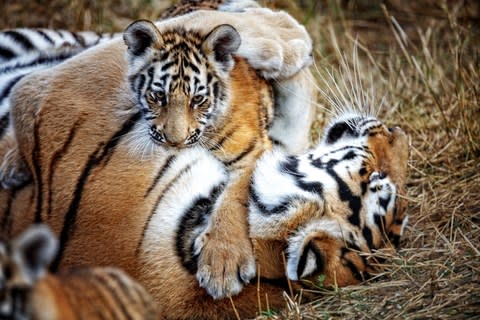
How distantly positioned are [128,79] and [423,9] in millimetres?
3923

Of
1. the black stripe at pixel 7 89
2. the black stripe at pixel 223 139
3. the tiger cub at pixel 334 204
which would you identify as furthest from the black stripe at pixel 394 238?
the black stripe at pixel 7 89

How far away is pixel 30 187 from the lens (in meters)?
3.21

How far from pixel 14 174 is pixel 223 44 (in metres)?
0.88

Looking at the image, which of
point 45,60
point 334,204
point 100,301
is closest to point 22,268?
point 100,301

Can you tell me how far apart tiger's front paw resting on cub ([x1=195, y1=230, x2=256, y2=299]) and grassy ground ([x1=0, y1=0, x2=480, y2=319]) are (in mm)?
149

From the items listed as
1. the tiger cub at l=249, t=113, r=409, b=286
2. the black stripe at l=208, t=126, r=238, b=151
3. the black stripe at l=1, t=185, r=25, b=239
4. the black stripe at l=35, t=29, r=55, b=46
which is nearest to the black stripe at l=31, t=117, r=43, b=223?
the black stripe at l=1, t=185, r=25, b=239

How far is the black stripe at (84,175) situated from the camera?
2.99m

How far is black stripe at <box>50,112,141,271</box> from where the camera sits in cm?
299

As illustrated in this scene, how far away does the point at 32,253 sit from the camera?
174 cm

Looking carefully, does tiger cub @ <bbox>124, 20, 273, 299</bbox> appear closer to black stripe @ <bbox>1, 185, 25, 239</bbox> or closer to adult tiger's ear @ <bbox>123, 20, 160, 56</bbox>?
adult tiger's ear @ <bbox>123, 20, 160, 56</bbox>

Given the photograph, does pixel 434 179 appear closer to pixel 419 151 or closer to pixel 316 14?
pixel 419 151

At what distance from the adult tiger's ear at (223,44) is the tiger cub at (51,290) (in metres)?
1.35

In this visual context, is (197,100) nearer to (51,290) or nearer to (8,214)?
(8,214)

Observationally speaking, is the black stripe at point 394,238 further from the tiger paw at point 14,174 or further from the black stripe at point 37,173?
the tiger paw at point 14,174
